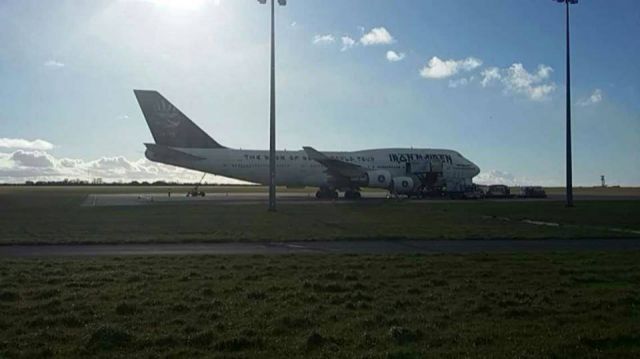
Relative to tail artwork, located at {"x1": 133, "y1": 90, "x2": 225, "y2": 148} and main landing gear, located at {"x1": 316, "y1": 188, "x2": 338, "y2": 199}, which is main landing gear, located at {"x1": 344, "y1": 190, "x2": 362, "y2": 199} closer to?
main landing gear, located at {"x1": 316, "y1": 188, "x2": 338, "y2": 199}

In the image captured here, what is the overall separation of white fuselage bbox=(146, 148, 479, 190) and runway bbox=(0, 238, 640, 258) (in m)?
33.5

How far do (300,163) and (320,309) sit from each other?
48.7m

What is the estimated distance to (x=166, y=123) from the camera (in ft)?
177

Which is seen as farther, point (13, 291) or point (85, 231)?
point (85, 231)

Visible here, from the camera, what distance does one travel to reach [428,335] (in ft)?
25.4

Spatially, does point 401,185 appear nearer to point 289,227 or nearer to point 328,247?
point 289,227


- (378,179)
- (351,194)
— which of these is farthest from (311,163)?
(378,179)

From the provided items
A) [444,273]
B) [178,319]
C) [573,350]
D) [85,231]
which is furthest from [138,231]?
[573,350]

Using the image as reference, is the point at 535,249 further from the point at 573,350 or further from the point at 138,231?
the point at 138,231

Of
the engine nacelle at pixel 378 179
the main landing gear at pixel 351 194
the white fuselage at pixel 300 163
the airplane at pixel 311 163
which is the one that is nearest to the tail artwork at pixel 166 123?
the airplane at pixel 311 163

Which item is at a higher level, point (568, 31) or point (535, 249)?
point (568, 31)

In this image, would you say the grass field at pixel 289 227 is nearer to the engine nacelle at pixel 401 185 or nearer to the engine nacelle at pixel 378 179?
the engine nacelle at pixel 378 179

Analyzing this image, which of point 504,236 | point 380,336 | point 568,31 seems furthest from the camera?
point 568,31

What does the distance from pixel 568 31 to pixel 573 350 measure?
3724 centimetres
